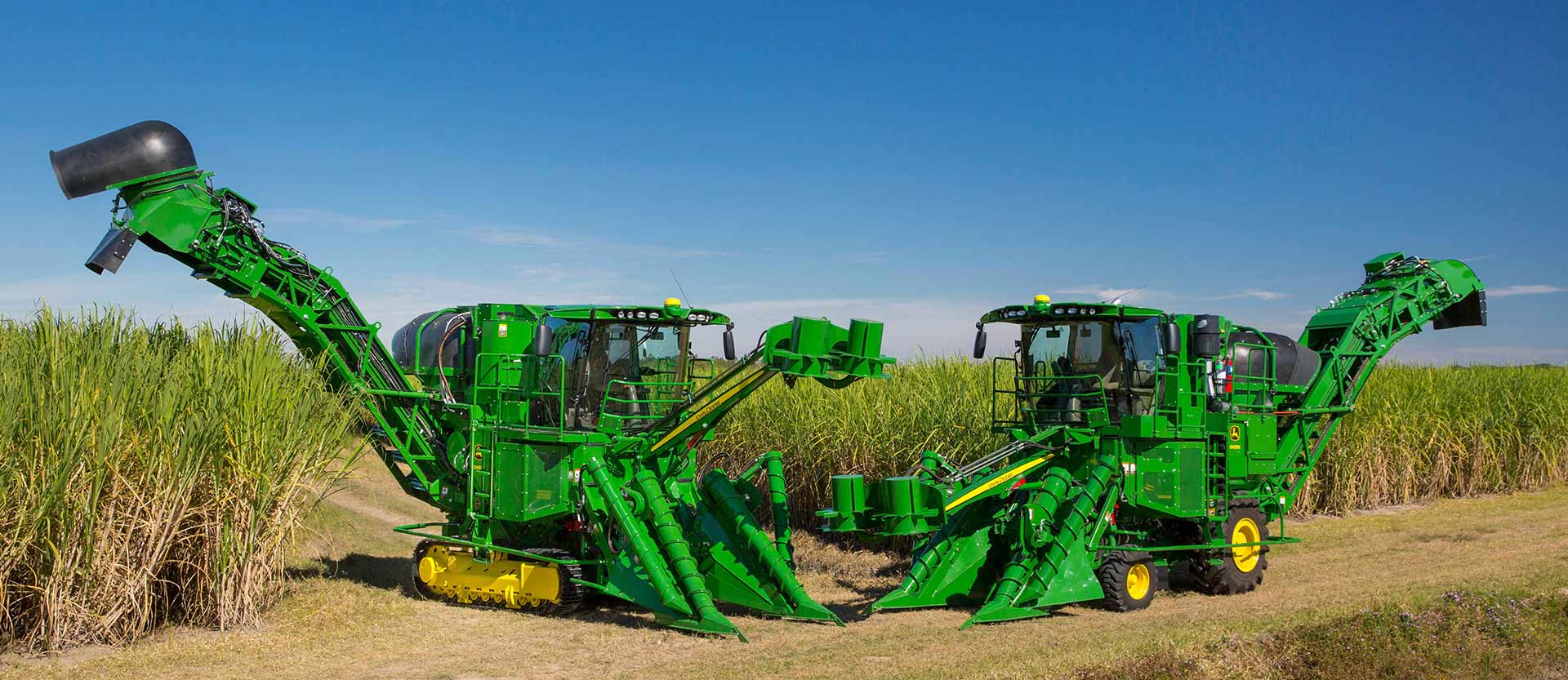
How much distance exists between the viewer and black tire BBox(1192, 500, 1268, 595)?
11781mm

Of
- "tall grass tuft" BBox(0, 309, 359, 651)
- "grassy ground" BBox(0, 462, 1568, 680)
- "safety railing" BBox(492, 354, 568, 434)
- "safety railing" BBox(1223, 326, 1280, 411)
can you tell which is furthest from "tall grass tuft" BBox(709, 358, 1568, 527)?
"tall grass tuft" BBox(0, 309, 359, 651)

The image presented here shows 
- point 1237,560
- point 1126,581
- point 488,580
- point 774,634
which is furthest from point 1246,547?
point 488,580

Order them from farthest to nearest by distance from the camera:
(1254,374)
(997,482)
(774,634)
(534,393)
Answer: (1254,374) < (534,393) < (997,482) < (774,634)

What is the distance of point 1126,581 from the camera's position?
1076 centimetres

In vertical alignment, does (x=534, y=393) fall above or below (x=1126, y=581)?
above

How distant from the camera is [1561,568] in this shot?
1194 cm

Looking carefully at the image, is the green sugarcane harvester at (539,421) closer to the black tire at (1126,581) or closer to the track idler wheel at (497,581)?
the track idler wheel at (497,581)

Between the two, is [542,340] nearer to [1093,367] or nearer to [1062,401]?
[1062,401]

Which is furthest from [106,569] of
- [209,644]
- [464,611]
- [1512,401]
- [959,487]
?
[1512,401]

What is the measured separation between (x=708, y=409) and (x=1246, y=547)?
5998 mm

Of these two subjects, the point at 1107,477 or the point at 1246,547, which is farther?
the point at 1246,547

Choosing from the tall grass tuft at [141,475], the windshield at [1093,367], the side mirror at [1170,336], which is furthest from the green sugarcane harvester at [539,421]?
the side mirror at [1170,336]

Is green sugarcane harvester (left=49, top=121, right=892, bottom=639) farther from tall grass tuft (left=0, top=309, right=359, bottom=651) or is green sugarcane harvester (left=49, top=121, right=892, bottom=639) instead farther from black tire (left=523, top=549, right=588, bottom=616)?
tall grass tuft (left=0, top=309, right=359, bottom=651)

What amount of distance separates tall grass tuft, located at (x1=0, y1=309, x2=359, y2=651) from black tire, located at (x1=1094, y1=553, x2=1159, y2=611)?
7.19 meters
